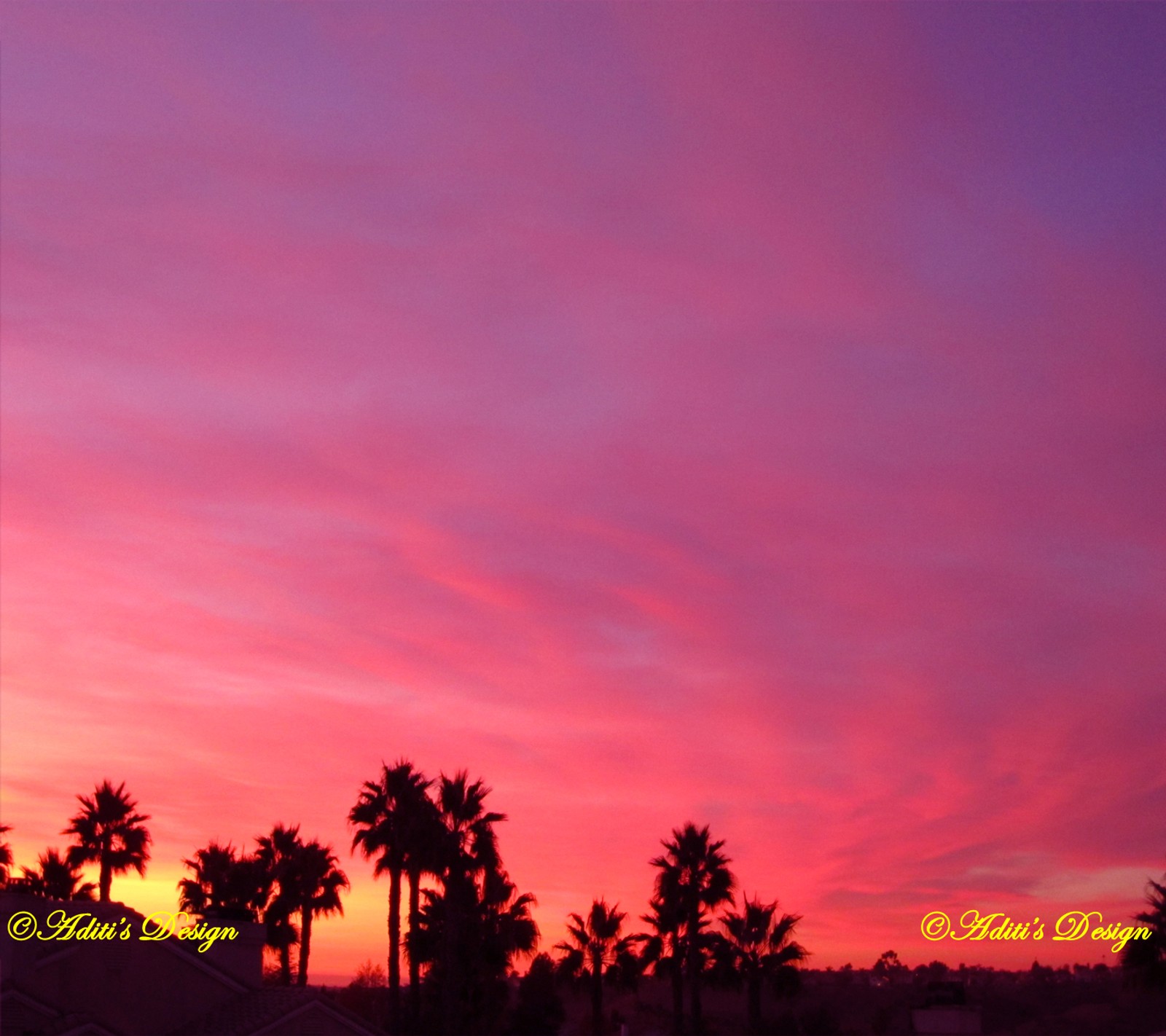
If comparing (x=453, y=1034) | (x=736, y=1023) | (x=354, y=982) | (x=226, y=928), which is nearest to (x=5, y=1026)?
(x=226, y=928)

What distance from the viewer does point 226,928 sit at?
147 ft

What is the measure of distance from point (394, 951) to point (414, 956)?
4.09ft

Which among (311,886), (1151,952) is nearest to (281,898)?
(311,886)

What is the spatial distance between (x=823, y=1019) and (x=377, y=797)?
A: 24.0 metres

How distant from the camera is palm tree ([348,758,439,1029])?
5550 centimetres

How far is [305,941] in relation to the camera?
62406mm

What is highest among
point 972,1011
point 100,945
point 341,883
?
point 341,883

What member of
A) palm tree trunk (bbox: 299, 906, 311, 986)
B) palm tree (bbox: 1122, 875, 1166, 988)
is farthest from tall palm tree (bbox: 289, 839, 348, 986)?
palm tree (bbox: 1122, 875, 1166, 988)

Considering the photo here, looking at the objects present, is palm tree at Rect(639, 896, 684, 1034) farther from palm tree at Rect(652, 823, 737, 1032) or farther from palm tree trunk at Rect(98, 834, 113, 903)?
palm tree trunk at Rect(98, 834, 113, 903)

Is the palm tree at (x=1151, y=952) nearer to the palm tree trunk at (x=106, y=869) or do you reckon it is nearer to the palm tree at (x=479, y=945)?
the palm tree at (x=479, y=945)

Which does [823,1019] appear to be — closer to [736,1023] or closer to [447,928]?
[736,1023]

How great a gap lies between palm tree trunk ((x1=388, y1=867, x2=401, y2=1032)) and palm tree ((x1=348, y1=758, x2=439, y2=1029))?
1.1 inches

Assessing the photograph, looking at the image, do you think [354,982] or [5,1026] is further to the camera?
[354,982]

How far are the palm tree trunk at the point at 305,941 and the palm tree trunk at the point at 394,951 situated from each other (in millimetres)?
7656
